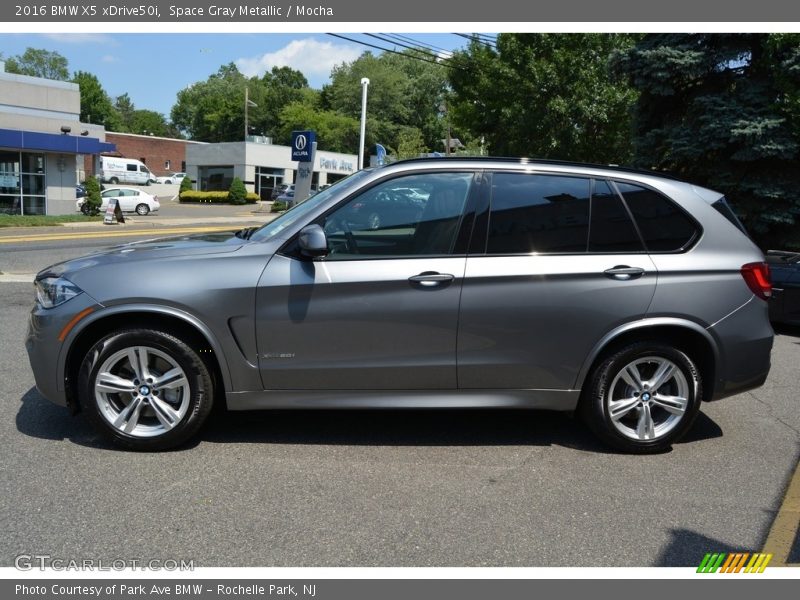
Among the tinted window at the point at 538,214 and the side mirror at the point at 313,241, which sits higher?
the tinted window at the point at 538,214

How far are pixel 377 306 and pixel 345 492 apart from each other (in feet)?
3.71

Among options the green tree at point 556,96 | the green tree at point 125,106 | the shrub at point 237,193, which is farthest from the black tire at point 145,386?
the green tree at point 125,106

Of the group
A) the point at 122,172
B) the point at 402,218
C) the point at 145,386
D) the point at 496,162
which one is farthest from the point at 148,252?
the point at 122,172

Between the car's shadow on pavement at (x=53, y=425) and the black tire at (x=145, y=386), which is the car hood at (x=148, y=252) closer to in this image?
the black tire at (x=145, y=386)

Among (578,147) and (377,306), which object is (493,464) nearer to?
(377,306)

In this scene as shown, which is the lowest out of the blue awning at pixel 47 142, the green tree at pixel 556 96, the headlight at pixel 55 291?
the headlight at pixel 55 291

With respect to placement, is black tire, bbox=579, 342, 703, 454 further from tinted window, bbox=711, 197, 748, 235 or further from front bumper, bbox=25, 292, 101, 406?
front bumper, bbox=25, 292, 101, 406

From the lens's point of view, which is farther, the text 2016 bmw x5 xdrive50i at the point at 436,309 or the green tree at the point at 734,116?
the green tree at the point at 734,116

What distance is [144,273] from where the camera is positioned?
13.6 feet

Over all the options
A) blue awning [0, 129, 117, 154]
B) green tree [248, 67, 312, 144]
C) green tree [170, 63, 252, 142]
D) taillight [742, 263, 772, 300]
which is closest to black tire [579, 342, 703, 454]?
taillight [742, 263, 772, 300]

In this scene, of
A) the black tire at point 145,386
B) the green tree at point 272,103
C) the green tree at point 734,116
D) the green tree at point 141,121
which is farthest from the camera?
the green tree at point 141,121

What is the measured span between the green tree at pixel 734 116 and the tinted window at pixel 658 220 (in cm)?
902

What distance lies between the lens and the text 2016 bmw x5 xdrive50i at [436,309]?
4.16 meters

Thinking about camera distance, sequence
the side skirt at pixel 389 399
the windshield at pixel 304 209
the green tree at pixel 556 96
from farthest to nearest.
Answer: the green tree at pixel 556 96, the windshield at pixel 304 209, the side skirt at pixel 389 399
